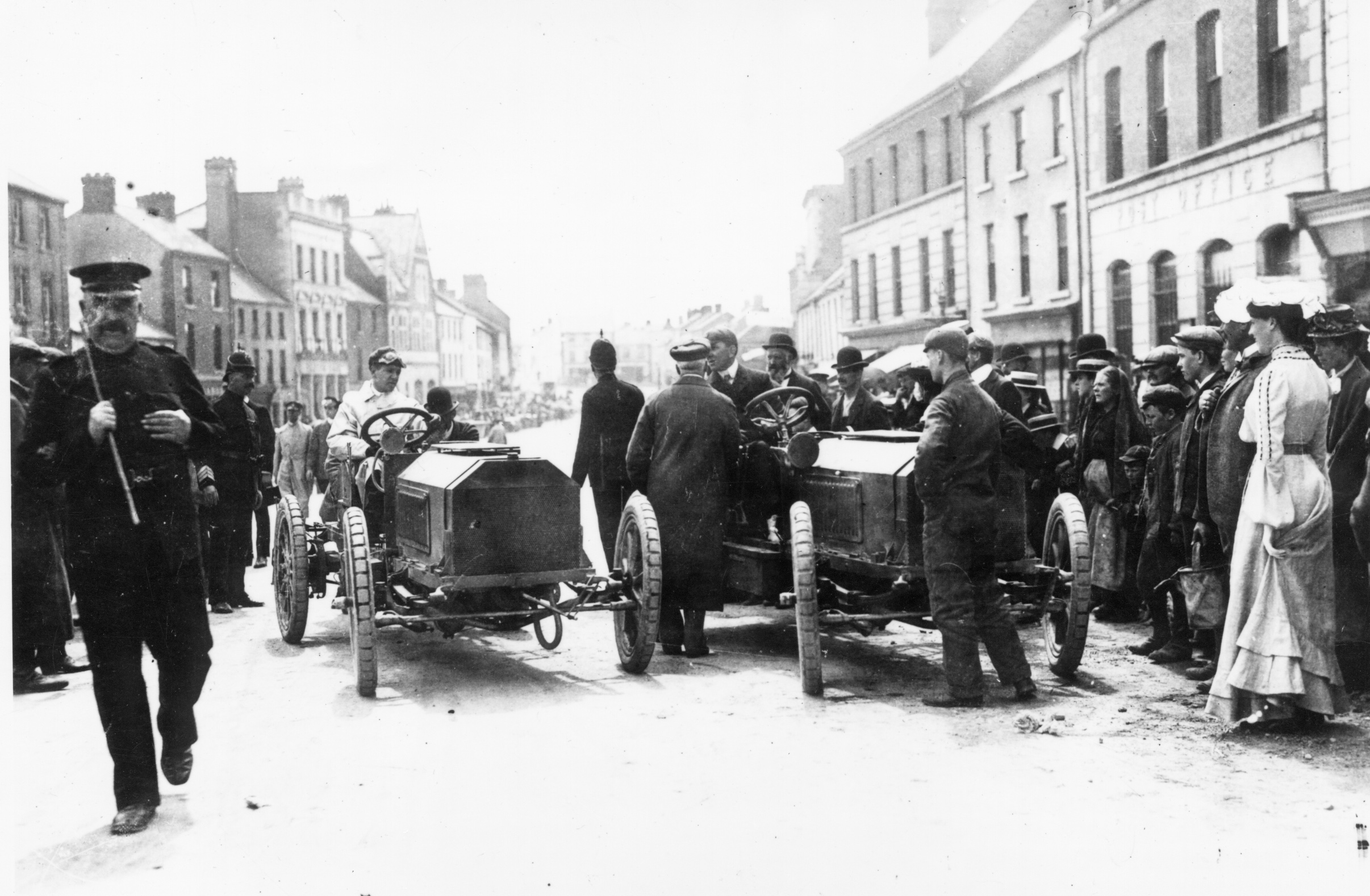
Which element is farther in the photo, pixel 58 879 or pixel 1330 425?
pixel 1330 425

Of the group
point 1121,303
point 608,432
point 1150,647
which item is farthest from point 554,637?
point 1121,303

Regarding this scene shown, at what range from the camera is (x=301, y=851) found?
Answer: 4480mm

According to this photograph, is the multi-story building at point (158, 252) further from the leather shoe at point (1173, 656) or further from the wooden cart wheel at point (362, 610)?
the leather shoe at point (1173, 656)

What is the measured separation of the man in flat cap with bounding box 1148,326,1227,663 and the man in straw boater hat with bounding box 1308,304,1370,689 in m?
0.59

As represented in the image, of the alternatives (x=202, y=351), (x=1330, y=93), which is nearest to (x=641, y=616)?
(x=1330, y=93)

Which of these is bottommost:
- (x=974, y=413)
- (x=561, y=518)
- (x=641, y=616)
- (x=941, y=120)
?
(x=641, y=616)

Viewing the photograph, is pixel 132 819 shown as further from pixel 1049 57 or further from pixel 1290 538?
pixel 1049 57

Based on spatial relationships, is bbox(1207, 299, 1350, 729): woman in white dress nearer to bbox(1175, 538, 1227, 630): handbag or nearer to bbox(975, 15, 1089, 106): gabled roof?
bbox(1175, 538, 1227, 630): handbag

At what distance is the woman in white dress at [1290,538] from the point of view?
5.62 m

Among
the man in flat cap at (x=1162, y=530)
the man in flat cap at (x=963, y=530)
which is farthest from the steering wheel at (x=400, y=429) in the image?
the man in flat cap at (x=1162, y=530)

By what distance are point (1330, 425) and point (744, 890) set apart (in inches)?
159

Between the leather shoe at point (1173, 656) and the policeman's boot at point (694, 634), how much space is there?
107 inches

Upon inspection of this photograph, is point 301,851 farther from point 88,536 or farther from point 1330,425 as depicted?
point 1330,425

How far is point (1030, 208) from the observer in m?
24.0
